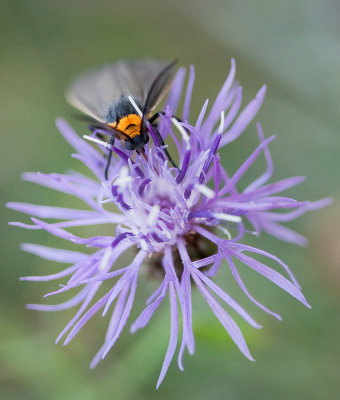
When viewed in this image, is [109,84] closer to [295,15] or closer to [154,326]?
[154,326]

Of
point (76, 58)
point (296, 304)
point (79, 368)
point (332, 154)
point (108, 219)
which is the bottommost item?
point (296, 304)

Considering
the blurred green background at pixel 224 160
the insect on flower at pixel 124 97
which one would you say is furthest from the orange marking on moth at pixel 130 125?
the blurred green background at pixel 224 160

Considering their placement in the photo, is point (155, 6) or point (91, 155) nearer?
point (91, 155)

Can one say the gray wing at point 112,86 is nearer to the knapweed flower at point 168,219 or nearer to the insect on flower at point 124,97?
the insect on flower at point 124,97

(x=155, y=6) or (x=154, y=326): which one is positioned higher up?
(x=155, y=6)

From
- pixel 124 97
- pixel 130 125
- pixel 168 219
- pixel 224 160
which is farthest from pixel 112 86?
pixel 224 160

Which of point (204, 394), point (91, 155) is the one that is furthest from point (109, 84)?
point (204, 394)

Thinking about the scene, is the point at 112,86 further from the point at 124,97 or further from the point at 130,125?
the point at 130,125

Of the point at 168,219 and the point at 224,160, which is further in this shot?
the point at 224,160
